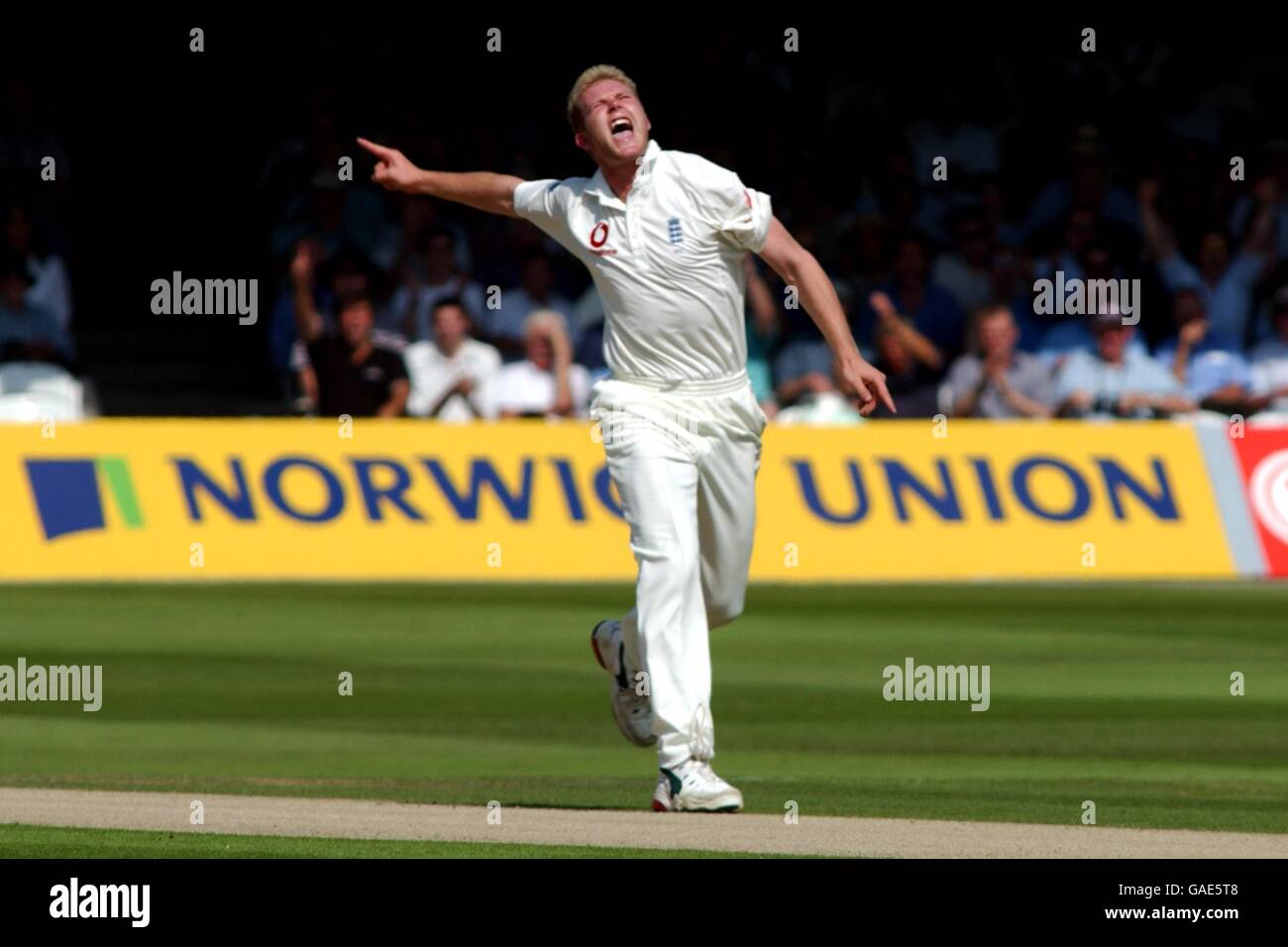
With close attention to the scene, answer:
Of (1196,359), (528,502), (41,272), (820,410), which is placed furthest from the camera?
(1196,359)

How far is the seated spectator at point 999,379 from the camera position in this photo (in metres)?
21.3

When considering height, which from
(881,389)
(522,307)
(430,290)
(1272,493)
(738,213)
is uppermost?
(430,290)

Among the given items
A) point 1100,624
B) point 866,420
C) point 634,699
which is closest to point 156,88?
point 866,420

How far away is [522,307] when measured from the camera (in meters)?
22.8

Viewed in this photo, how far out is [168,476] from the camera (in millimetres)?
18938

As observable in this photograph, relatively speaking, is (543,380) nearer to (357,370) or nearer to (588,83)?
(357,370)

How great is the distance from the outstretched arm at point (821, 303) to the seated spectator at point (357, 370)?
1161 cm

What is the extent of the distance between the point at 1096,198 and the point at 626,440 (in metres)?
15.7

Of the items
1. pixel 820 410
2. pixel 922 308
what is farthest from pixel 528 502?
pixel 922 308

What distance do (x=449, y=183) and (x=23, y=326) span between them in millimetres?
13040

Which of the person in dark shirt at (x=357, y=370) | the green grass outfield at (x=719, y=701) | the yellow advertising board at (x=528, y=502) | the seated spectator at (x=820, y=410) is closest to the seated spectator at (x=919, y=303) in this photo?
the seated spectator at (x=820, y=410)

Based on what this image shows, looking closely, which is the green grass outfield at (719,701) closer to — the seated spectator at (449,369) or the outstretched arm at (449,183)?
the outstretched arm at (449,183)

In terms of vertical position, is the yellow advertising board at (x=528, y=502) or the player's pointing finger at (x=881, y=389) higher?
the player's pointing finger at (x=881, y=389)

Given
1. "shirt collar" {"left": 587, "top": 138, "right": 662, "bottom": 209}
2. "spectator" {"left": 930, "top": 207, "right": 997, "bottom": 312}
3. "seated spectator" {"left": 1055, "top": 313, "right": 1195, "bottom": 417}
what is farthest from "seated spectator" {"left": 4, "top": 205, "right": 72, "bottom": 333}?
"shirt collar" {"left": 587, "top": 138, "right": 662, "bottom": 209}
